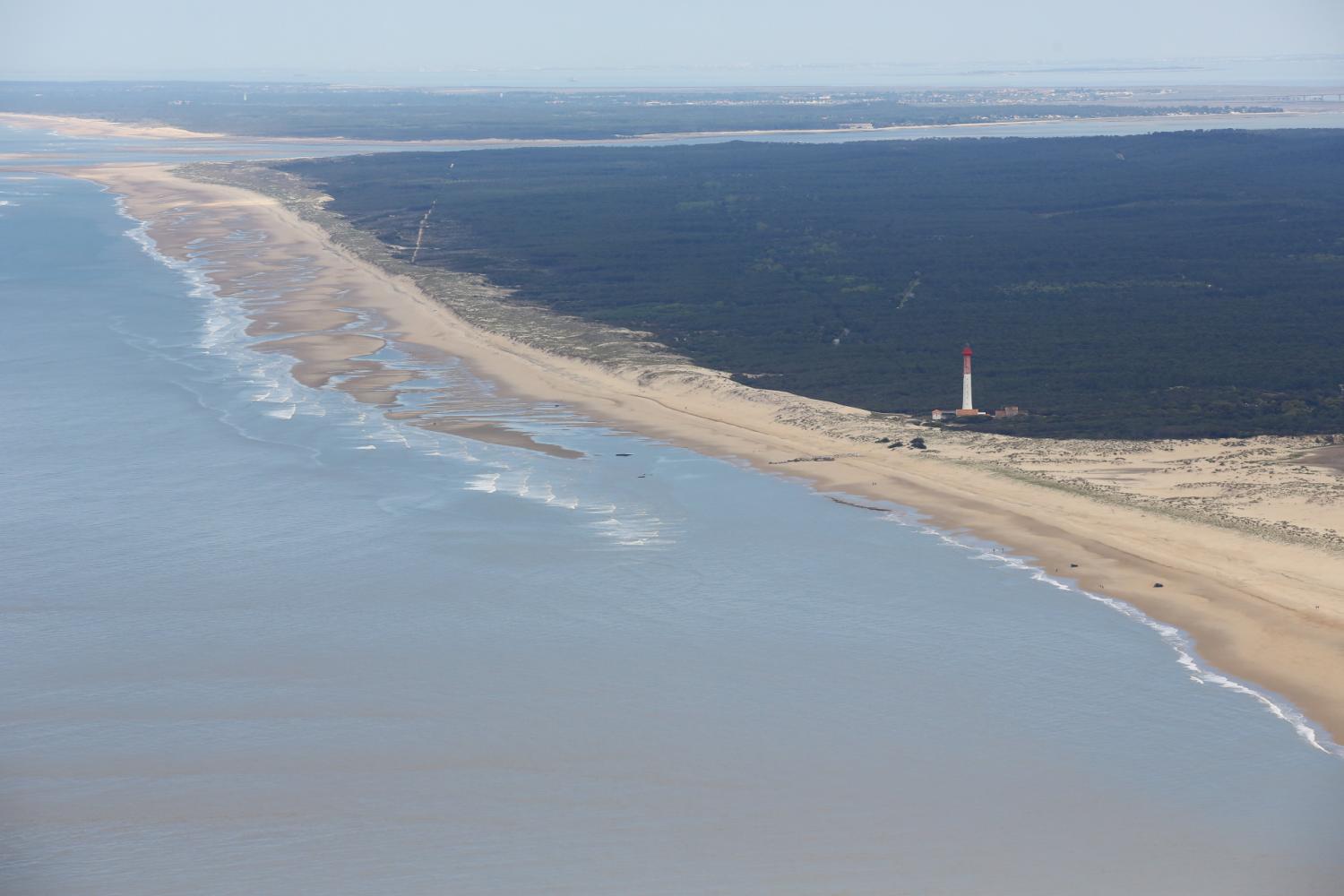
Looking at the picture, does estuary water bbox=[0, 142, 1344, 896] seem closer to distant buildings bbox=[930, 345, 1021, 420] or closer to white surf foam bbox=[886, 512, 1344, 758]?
white surf foam bbox=[886, 512, 1344, 758]

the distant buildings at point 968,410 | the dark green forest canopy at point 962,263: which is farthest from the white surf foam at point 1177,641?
the dark green forest canopy at point 962,263

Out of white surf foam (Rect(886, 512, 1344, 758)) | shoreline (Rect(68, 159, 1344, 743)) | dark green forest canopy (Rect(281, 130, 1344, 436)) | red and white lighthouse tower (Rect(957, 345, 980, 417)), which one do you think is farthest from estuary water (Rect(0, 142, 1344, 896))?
dark green forest canopy (Rect(281, 130, 1344, 436))

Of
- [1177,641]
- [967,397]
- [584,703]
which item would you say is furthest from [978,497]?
[584,703]

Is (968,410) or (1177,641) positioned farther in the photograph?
(968,410)

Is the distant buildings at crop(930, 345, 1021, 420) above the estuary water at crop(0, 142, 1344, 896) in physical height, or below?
above

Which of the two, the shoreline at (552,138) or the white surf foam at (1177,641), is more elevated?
the shoreline at (552,138)

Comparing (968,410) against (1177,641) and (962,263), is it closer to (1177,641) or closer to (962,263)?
(1177,641)

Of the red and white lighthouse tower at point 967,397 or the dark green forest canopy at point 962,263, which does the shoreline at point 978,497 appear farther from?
the dark green forest canopy at point 962,263
